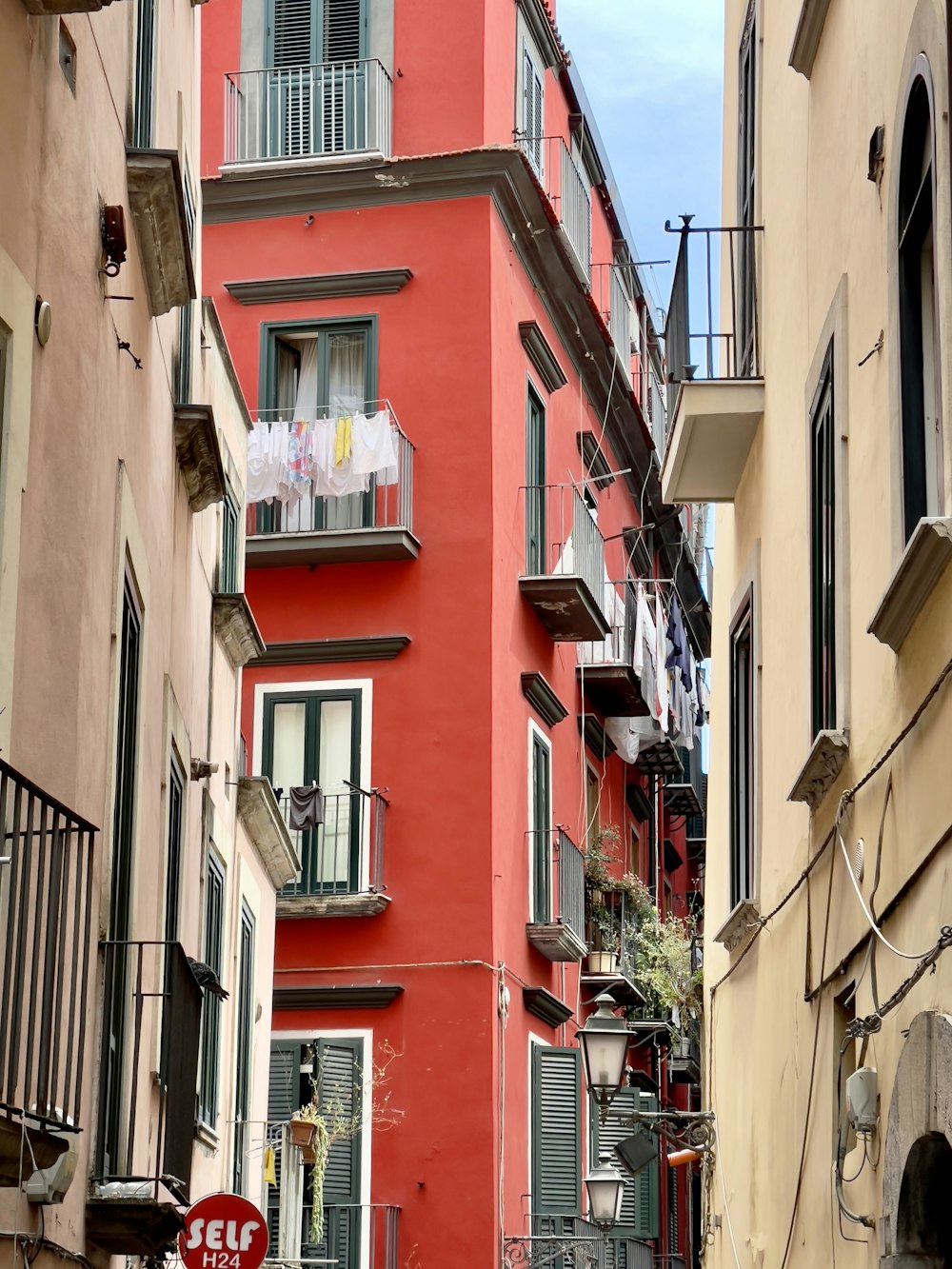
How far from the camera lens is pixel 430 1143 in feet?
68.7

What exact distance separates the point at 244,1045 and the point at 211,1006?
2146 mm

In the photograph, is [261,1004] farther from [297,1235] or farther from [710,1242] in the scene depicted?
[710,1242]

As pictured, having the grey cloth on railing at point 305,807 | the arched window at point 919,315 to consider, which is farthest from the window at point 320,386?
the arched window at point 919,315

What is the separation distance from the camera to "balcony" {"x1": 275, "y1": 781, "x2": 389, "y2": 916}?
21.6 m

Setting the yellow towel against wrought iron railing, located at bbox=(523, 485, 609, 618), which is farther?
wrought iron railing, located at bbox=(523, 485, 609, 618)

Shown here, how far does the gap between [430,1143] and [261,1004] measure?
14.1ft

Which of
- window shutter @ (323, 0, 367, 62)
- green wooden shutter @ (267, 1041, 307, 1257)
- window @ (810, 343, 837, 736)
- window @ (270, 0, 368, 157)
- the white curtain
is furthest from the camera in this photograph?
window shutter @ (323, 0, 367, 62)

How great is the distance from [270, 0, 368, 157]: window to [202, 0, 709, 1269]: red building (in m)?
0.04

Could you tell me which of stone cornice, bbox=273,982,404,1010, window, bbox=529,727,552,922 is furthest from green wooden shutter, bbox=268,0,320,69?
stone cornice, bbox=273,982,404,1010

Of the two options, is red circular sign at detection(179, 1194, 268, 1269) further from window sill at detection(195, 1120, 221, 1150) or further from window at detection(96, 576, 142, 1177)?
window sill at detection(195, 1120, 221, 1150)

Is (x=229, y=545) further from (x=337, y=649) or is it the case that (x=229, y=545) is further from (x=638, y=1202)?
(x=638, y=1202)

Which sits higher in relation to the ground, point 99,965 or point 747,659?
point 747,659

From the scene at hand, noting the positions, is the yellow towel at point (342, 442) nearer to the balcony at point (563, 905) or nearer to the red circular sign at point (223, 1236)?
the balcony at point (563, 905)

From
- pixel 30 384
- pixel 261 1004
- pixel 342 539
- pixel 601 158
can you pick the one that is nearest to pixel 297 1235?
pixel 261 1004
